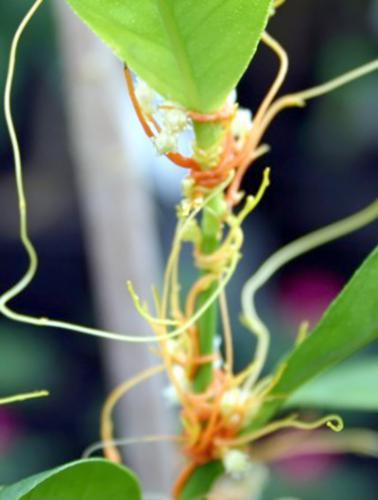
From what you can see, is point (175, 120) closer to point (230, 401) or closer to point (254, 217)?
point (230, 401)

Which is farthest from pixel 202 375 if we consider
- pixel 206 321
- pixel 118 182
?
pixel 118 182

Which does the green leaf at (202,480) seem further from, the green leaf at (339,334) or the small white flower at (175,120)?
the small white flower at (175,120)

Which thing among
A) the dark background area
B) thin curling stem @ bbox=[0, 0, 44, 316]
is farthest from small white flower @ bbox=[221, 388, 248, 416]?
the dark background area

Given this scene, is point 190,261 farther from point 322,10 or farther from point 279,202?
point 322,10

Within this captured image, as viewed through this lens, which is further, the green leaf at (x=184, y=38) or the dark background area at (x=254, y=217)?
the dark background area at (x=254, y=217)

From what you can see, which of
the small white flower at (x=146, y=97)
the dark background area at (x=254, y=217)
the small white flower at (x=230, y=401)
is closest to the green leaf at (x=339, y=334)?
the small white flower at (x=230, y=401)

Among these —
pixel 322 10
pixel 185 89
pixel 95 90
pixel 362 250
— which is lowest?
pixel 362 250

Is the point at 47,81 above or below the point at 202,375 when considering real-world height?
below

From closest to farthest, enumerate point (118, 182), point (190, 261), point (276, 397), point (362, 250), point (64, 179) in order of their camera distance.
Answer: point (276, 397), point (118, 182), point (190, 261), point (362, 250), point (64, 179)
